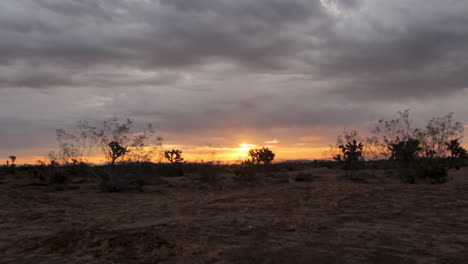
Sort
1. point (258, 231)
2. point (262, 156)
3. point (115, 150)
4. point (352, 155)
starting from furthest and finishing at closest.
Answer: point (262, 156) → point (352, 155) → point (115, 150) → point (258, 231)

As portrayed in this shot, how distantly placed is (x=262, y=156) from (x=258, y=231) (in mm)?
32887

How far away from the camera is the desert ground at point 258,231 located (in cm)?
601

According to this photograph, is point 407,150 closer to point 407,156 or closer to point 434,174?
point 407,156

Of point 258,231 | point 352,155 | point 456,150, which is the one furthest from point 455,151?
point 258,231

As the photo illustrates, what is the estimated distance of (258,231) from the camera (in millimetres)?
7723

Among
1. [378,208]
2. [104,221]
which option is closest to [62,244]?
[104,221]

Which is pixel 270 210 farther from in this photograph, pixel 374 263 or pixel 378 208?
pixel 374 263

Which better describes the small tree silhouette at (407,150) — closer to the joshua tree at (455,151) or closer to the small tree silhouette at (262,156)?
the joshua tree at (455,151)

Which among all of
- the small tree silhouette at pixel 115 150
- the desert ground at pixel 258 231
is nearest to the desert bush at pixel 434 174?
the desert ground at pixel 258 231

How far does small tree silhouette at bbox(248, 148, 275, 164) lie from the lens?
132ft

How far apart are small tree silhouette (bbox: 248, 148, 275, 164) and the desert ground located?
27003 mm

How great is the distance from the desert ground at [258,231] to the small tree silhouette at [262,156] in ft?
88.6

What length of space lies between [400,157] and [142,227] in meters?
18.1

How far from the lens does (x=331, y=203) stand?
11320 mm
